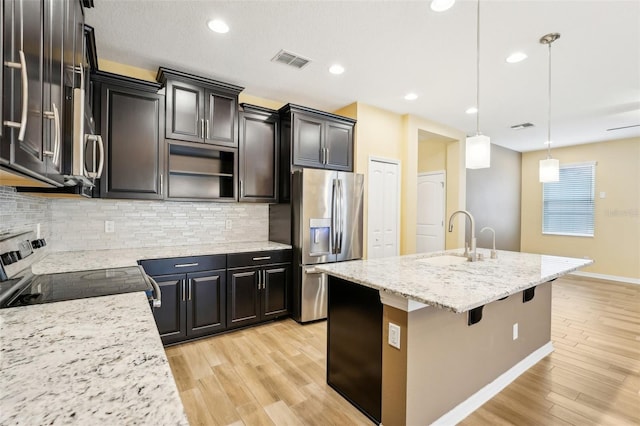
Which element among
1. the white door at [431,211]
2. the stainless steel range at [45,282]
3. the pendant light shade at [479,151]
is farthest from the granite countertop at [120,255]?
the white door at [431,211]

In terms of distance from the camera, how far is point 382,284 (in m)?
1.69

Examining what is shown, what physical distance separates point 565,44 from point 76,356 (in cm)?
377

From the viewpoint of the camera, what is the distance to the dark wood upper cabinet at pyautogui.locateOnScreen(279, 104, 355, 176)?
3.65 m

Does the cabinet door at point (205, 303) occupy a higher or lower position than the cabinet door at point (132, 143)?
lower

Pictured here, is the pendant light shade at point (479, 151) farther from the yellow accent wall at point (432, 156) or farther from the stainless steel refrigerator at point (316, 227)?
the yellow accent wall at point (432, 156)

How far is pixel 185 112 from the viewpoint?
10.3ft

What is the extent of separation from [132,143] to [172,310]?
1.60m

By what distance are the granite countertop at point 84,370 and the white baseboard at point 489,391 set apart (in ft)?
5.69

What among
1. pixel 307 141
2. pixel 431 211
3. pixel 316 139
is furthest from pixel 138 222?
pixel 431 211

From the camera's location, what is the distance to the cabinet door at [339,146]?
3.92 metres

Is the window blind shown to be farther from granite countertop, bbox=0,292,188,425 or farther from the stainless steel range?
granite countertop, bbox=0,292,188,425

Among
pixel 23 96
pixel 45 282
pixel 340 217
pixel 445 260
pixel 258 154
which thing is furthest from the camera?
pixel 340 217

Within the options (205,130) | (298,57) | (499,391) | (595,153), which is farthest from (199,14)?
(595,153)

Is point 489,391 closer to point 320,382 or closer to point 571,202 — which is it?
point 320,382
